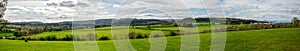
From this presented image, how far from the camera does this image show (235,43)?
13.3 meters

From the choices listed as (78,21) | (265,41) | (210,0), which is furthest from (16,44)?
(265,41)

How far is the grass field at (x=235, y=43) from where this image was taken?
12625mm

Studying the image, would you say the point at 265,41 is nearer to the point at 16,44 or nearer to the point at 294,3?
the point at 294,3

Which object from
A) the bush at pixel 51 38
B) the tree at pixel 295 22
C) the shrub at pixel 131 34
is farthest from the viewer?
the tree at pixel 295 22

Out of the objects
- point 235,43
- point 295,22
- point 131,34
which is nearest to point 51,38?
point 131,34

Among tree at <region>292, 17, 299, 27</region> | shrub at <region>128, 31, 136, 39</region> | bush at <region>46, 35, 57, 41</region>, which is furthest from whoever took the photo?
tree at <region>292, 17, 299, 27</region>

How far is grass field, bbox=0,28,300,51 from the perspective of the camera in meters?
12.6

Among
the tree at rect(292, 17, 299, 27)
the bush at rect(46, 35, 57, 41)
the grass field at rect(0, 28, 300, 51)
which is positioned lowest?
the grass field at rect(0, 28, 300, 51)

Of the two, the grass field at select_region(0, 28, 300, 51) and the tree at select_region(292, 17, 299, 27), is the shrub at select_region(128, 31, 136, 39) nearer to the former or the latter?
the grass field at select_region(0, 28, 300, 51)

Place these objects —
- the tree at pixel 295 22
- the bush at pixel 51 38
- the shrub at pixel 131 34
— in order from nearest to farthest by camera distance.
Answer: the shrub at pixel 131 34 → the bush at pixel 51 38 → the tree at pixel 295 22

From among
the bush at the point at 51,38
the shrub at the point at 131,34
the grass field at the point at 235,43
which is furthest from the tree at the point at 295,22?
the bush at the point at 51,38

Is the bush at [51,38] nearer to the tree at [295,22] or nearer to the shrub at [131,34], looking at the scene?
the shrub at [131,34]

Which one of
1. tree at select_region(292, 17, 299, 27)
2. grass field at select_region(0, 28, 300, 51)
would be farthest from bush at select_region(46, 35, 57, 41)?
tree at select_region(292, 17, 299, 27)

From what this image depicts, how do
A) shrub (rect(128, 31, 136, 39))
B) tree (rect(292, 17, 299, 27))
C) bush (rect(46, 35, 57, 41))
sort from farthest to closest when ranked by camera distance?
tree (rect(292, 17, 299, 27)) < bush (rect(46, 35, 57, 41)) < shrub (rect(128, 31, 136, 39))
